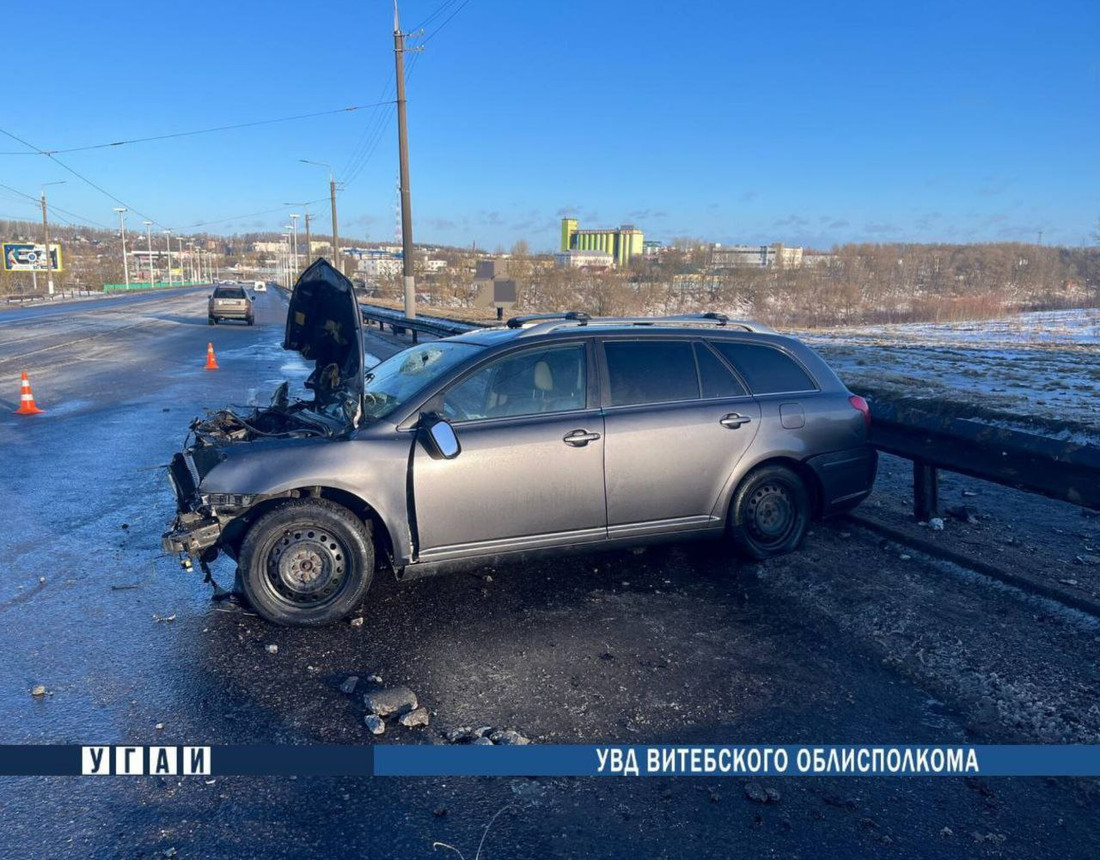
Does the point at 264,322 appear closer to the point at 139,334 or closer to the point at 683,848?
the point at 139,334

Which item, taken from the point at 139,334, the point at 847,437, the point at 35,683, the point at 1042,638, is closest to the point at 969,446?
the point at 847,437

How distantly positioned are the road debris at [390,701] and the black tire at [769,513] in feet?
8.84

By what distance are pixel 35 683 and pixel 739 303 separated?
2456 inches

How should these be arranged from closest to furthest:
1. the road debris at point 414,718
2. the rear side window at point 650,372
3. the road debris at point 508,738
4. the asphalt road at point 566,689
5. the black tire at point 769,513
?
the asphalt road at point 566,689
the road debris at point 508,738
the road debris at point 414,718
the rear side window at point 650,372
the black tire at point 769,513

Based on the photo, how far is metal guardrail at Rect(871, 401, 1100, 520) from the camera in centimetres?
495

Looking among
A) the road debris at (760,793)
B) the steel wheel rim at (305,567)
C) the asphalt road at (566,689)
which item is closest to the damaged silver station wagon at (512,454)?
the steel wheel rim at (305,567)

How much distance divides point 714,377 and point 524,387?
1.43 metres

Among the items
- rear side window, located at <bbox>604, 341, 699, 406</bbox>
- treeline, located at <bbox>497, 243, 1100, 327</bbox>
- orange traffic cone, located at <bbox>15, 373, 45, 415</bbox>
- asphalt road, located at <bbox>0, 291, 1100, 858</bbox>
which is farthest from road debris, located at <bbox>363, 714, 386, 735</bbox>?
treeline, located at <bbox>497, 243, 1100, 327</bbox>

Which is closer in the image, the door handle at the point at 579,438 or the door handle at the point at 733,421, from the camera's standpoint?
the door handle at the point at 579,438

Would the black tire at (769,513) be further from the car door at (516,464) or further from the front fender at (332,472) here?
the front fender at (332,472)

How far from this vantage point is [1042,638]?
4.27 meters

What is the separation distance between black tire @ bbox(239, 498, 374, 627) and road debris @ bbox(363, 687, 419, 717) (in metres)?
0.96

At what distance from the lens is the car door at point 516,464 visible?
4.63m

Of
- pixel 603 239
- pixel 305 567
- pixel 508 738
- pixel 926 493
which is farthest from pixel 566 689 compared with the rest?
pixel 603 239
